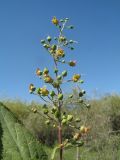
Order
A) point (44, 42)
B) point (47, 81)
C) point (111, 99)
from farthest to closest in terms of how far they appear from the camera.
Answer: point (111, 99) < point (44, 42) < point (47, 81)

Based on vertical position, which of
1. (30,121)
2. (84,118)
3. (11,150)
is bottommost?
(11,150)

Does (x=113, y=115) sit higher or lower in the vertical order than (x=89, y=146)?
higher

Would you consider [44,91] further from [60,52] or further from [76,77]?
[76,77]

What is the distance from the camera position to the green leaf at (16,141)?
0.98 metres

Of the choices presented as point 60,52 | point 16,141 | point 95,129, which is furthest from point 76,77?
point 95,129

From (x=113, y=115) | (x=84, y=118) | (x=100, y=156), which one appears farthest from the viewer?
(x=113, y=115)

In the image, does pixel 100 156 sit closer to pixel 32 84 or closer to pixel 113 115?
pixel 113 115

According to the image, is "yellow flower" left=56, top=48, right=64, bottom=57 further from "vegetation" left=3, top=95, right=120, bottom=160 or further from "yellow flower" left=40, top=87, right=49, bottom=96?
"vegetation" left=3, top=95, right=120, bottom=160

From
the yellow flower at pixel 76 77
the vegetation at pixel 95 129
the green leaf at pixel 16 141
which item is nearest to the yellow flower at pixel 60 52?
the yellow flower at pixel 76 77

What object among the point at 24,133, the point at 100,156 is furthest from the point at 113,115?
the point at 24,133

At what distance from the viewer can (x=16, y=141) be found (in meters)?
1.02

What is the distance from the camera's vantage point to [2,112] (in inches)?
38.9

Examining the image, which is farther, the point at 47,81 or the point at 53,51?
the point at 53,51

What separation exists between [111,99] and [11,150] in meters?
26.6
